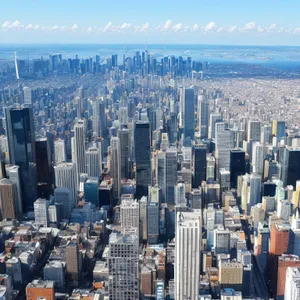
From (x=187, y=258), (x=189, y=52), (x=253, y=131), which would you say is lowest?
(x=187, y=258)

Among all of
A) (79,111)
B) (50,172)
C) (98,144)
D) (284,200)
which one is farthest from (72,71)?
(284,200)

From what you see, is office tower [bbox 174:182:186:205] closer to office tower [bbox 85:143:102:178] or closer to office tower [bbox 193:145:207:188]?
office tower [bbox 193:145:207:188]

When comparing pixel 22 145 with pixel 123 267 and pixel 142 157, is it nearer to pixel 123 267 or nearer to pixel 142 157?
pixel 142 157

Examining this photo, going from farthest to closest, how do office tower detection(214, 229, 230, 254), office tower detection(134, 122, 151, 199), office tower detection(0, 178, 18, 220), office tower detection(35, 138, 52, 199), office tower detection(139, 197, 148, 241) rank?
office tower detection(134, 122, 151, 199) → office tower detection(35, 138, 52, 199) → office tower detection(0, 178, 18, 220) → office tower detection(139, 197, 148, 241) → office tower detection(214, 229, 230, 254)

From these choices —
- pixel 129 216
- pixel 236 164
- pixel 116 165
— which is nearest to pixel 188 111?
pixel 236 164

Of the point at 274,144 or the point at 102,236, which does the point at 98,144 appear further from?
the point at 274,144

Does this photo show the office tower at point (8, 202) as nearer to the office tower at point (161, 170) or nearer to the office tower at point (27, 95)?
the office tower at point (27, 95)

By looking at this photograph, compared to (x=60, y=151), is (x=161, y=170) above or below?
below

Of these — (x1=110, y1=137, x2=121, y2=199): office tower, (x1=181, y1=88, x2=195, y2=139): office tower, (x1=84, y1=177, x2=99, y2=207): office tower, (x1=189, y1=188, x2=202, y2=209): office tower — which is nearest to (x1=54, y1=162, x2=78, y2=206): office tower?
(x1=84, y1=177, x2=99, y2=207): office tower
